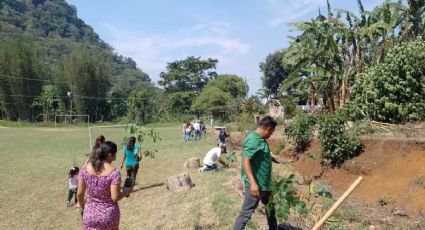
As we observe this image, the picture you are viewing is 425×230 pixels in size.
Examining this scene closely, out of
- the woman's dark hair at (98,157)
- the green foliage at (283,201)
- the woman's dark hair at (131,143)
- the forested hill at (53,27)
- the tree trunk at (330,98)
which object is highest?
the forested hill at (53,27)

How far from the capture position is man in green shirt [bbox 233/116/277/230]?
536 cm

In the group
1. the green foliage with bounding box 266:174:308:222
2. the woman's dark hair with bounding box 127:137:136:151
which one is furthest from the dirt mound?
the woman's dark hair with bounding box 127:137:136:151

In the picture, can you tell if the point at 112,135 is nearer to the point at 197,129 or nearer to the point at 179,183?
A: the point at 197,129

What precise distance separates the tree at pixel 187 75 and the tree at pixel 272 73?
772 inches

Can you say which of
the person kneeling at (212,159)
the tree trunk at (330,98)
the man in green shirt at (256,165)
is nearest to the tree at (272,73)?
the tree trunk at (330,98)

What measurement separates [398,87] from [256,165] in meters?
9.28

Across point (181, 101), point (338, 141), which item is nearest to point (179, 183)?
point (338, 141)

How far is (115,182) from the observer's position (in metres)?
4.60

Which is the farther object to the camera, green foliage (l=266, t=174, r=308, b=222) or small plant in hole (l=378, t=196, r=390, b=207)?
small plant in hole (l=378, t=196, r=390, b=207)

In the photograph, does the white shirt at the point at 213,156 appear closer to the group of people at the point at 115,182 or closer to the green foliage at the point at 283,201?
the group of people at the point at 115,182

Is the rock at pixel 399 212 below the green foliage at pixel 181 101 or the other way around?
below

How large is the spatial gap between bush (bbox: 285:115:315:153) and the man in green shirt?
8.97 metres

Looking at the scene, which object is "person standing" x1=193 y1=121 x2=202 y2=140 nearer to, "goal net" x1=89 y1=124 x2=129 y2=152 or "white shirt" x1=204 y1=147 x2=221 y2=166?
"goal net" x1=89 y1=124 x2=129 y2=152

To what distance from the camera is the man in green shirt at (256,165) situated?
5.36m
